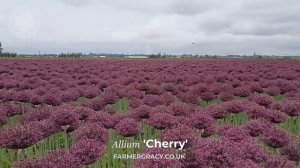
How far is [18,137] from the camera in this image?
4977 mm

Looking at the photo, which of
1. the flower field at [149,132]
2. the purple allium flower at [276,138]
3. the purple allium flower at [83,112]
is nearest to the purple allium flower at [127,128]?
the flower field at [149,132]

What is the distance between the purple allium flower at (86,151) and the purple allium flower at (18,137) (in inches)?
33.1

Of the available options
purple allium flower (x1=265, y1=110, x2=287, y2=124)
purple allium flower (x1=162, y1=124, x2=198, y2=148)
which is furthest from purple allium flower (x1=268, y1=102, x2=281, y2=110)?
purple allium flower (x1=162, y1=124, x2=198, y2=148)

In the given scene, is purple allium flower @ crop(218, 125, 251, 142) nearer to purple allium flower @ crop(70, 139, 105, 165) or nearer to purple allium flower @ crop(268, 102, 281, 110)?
purple allium flower @ crop(70, 139, 105, 165)

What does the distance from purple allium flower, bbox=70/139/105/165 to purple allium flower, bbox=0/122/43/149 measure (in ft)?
2.75

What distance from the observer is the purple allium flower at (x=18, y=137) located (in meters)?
4.94

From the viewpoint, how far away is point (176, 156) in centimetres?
360

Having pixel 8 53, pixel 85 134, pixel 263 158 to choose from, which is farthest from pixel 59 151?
pixel 8 53

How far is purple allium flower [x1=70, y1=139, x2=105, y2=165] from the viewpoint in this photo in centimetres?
433

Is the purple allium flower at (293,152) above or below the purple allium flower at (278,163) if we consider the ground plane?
below

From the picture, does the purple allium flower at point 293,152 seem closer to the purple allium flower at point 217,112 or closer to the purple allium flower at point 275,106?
the purple allium flower at point 217,112

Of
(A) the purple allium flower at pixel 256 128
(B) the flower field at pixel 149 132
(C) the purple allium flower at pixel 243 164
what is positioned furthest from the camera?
(A) the purple allium flower at pixel 256 128

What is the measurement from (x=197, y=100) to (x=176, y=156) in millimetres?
5779

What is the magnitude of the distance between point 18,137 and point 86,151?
3.46 ft
